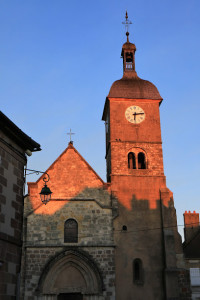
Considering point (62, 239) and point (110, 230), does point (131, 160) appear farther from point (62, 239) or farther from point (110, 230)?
point (62, 239)

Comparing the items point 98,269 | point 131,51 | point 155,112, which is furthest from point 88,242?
point 131,51

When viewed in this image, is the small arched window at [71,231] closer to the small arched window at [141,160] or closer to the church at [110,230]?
the church at [110,230]

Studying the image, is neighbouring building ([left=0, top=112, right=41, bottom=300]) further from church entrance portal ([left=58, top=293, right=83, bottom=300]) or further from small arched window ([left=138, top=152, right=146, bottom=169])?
small arched window ([left=138, top=152, right=146, bottom=169])

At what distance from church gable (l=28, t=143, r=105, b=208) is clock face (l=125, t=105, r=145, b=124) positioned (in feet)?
14.1

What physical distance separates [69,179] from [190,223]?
14.5m

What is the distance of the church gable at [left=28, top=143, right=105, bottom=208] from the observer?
22578 millimetres

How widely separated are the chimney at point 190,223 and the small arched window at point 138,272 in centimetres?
1257

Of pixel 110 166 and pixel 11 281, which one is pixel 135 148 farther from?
pixel 11 281

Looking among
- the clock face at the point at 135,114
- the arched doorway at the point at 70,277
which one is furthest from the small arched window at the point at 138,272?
the clock face at the point at 135,114

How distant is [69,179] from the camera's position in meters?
23.0

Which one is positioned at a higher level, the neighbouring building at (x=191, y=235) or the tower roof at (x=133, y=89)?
the tower roof at (x=133, y=89)

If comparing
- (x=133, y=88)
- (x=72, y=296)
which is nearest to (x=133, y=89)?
(x=133, y=88)

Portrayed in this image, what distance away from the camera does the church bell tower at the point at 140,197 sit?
21000 millimetres

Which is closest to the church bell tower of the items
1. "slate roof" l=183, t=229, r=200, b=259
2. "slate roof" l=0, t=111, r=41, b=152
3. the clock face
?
the clock face
